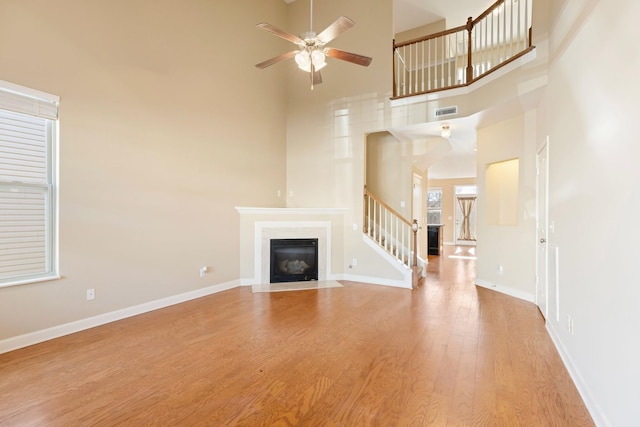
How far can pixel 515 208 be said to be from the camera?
211 inches

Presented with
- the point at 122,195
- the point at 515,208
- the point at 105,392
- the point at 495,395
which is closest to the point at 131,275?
the point at 122,195

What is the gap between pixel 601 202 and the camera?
1.94 metres

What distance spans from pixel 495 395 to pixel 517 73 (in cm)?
379

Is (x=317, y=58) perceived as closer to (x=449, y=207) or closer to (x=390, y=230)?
(x=390, y=230)

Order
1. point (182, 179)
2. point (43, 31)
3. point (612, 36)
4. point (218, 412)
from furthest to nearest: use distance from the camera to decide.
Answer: point (182, 179) → point (43, 31) → point (218, 412) → point (612, 36)

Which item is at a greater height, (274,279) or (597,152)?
(597,152)

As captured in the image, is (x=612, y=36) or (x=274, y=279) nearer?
(x=612, y=36)

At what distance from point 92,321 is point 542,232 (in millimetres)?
5459

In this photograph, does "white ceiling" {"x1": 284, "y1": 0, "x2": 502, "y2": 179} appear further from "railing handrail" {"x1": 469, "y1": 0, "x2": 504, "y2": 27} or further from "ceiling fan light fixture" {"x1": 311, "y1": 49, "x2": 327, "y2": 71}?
"ceiling fan light fixture" {"x1": 311, "y1": 49, "x2": 327, "y2": 71}

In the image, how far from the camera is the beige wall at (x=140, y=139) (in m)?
3.09

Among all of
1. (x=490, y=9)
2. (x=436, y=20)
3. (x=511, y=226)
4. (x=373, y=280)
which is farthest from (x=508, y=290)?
(x=436, y=20)

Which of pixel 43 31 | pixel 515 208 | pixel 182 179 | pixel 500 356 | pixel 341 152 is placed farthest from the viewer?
pixel 341 152

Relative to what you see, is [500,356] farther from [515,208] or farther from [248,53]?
[248,53]

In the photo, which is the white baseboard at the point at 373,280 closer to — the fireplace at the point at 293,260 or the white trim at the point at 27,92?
the fireplace at the point at 293,260
